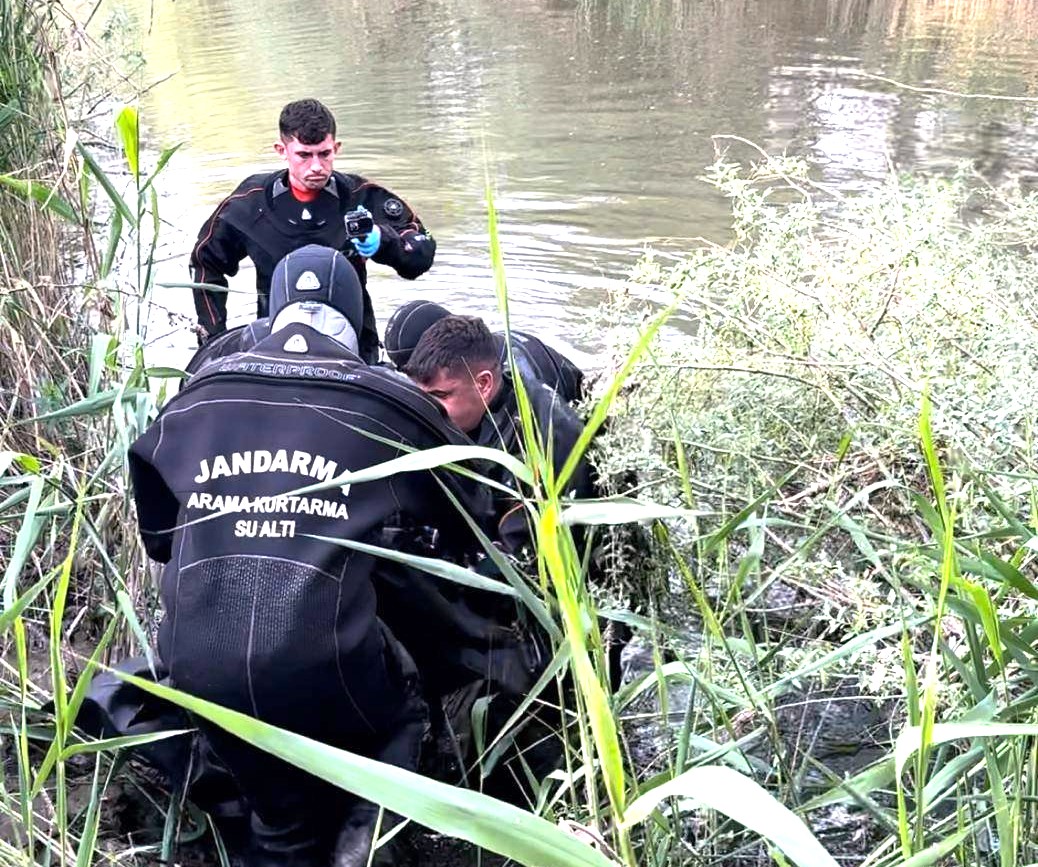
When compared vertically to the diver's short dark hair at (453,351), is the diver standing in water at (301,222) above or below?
below

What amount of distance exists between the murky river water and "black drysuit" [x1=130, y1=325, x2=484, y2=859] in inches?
134

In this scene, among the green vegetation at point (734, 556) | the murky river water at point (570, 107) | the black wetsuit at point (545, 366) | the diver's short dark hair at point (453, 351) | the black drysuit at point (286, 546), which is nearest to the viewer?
the green vegetation at point (734, 556)

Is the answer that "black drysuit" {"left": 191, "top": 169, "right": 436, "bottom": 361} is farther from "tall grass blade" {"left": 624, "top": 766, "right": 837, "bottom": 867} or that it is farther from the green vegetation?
"tall grass blade" {"left": 624, "top": 766, "right": 837, "bottom": 867}

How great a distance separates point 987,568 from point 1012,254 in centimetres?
165

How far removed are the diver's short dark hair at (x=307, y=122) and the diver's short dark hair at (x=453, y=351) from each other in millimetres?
1870

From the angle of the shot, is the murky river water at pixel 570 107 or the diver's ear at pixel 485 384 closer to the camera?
the diver's ear at pixel 485 384

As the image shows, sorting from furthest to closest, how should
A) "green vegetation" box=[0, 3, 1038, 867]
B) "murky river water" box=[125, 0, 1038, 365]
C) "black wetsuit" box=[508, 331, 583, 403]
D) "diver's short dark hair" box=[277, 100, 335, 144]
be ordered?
"murky river water" box=[125, 0, 1038, 365] < "diver's short dark hair" box=[277, 100, 335, 144] < "black wetsuit" box=[508, 331, 583, 403] < "green vegetation" box=[0, 3, 1038, 867]

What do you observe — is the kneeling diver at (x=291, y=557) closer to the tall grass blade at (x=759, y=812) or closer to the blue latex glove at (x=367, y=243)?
the tall grass blade at (x=759, y=812)

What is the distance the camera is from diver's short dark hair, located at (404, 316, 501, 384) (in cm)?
315

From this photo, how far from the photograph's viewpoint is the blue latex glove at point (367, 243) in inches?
189

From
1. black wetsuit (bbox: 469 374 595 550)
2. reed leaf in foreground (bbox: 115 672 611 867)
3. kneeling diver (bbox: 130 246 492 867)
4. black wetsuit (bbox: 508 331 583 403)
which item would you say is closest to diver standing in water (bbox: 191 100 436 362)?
black wetsuit (bbox: 508 331 583 403)

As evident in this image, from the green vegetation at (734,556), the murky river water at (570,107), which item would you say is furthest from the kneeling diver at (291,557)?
the murky river water at (570,107)

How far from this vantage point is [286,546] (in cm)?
252

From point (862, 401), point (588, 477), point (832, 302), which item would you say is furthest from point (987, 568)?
point (588, 477)
